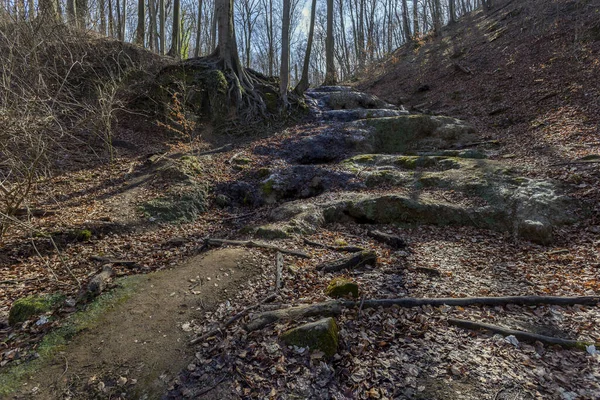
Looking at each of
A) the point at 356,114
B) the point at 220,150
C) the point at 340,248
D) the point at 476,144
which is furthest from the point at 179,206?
the point at 356,114

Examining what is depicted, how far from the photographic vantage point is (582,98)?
9781 mm

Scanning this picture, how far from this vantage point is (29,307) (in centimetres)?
386

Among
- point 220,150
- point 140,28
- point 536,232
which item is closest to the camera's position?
point 536,232

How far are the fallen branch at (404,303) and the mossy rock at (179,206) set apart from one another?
4.51m

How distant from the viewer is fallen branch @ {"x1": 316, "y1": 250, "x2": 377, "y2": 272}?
4965 mm

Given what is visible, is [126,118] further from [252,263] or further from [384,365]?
[384,365]

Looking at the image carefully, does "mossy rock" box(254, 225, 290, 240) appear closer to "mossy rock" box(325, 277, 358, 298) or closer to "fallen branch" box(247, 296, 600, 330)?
"mossy rock" box(325, 277, 358, 298)

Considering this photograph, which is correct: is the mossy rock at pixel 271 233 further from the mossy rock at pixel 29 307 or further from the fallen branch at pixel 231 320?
the mossy rock at pixel 29 307

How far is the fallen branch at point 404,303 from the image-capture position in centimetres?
369

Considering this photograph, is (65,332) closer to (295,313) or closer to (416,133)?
(295,313)

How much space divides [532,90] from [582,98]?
2.28 meters

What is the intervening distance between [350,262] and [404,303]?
1242 millimetres

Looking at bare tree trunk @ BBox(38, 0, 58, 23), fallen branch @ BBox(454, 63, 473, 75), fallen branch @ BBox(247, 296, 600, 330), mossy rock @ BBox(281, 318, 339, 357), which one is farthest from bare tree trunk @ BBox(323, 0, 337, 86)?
mossy rock @ BBox(281, 318, 339, 357)

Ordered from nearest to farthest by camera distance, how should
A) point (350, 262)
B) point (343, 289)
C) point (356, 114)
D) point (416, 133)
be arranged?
point (343, 289)
point (350, 262)
point (416, 133)
point (356, 114)
